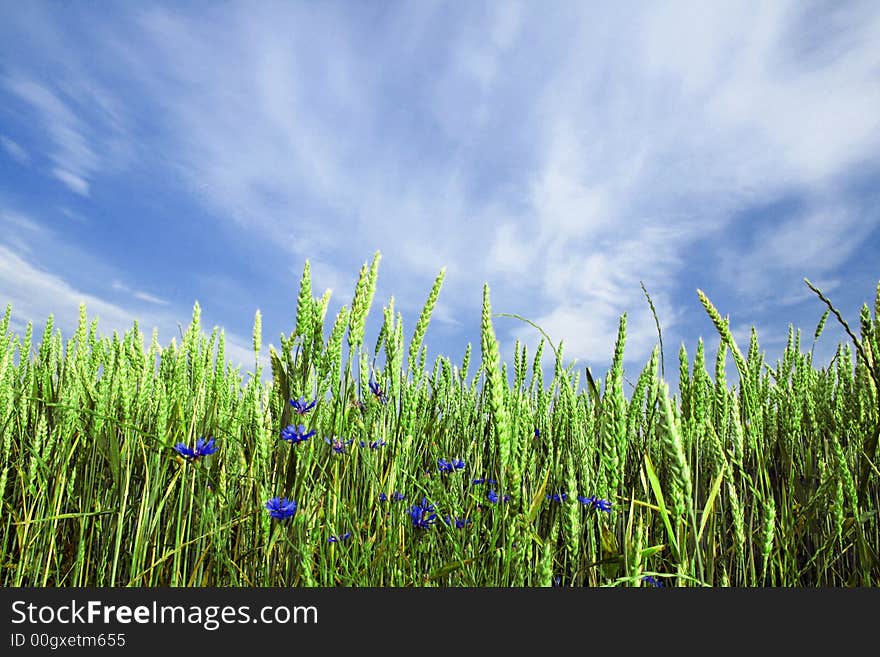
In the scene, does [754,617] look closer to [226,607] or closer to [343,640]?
[343,640]

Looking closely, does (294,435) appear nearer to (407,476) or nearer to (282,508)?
(282,508)

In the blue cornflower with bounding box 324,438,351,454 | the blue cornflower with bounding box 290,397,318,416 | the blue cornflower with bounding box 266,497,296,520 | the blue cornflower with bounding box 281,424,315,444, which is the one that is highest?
the blue cornflower with bounding box 290,397,318,416

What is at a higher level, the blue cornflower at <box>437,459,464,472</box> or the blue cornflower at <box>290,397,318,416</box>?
the blue cornflower at <box>290,397,318,416</box>

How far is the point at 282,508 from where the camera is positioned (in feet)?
3.43

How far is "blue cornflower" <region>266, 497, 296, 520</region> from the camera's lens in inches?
40.9

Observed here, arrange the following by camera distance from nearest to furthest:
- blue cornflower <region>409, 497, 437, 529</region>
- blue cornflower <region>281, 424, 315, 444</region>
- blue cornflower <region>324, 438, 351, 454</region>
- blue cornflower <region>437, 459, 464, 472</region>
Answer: blue cornflower <region>281, 424, 315, 444</region> → blue cornflower <region>324, 438, 351, 454</region> → blue cornflower <region>409, 497, 437, 529</region> → blue cornflower <region>437, 459, 464, 472</region>

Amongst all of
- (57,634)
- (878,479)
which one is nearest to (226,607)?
(57,634)

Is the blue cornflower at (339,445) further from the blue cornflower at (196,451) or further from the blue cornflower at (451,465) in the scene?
the blue cornflower at (451,465)

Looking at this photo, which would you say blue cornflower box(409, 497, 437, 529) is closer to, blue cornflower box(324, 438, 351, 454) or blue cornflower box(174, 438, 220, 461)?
blue cornflower box(324, 438, 351, 454)

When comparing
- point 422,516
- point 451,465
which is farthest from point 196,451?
point 451,465

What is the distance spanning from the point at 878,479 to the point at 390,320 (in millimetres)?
1728

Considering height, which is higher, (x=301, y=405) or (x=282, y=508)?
(x=301, y=405)

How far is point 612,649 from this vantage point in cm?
97

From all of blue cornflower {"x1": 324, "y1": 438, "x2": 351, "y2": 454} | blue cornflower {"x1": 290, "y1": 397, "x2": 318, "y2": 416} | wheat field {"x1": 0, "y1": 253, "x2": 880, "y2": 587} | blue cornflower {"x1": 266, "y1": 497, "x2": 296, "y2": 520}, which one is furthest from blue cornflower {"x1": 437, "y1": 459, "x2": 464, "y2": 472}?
blue cornflower {"x1": 266, "y1": 497, "x2": 296, "y2": 520}
